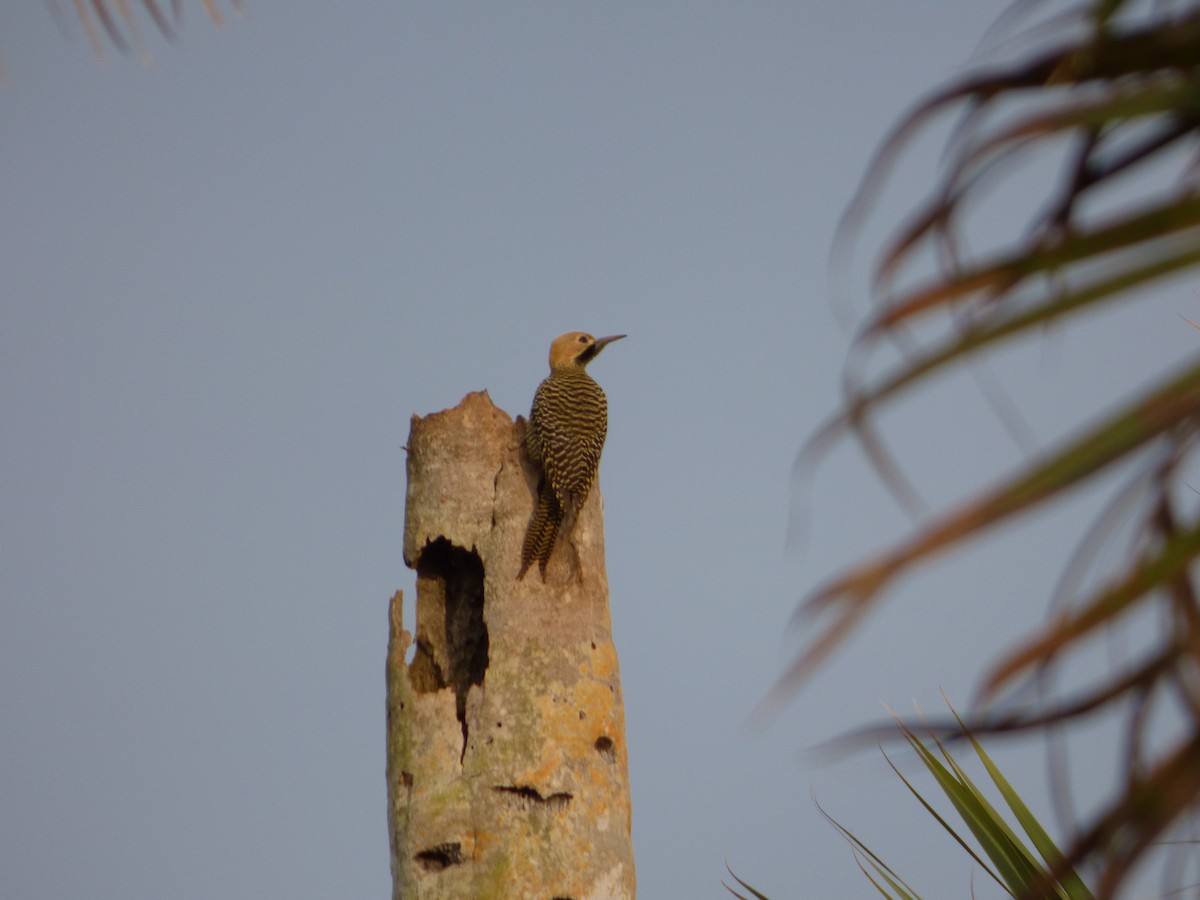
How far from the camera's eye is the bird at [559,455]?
5922 millimetres

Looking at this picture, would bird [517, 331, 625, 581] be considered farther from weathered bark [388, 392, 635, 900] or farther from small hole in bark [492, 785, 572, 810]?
small hole in bark [492, 785, 572, 810]

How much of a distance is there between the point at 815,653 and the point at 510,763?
15.9 ft

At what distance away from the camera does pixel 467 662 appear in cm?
623

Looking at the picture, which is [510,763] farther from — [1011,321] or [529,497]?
[1011,321]

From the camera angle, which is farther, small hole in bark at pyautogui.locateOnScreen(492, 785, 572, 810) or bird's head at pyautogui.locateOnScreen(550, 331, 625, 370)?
bird's head at pyautogui.locateOnScreen(550, 331, 625, 370)

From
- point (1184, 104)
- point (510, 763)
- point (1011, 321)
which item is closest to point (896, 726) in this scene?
point (1011, 321)

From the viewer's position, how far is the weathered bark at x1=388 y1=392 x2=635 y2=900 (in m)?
5.42

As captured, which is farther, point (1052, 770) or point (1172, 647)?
point (1052, 770)

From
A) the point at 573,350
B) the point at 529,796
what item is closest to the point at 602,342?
the point at 573,350

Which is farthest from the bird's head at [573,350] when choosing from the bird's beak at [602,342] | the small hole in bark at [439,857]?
the small hole in bark at [439,857]

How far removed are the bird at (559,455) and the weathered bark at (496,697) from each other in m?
0.06

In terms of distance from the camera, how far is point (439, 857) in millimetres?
5543

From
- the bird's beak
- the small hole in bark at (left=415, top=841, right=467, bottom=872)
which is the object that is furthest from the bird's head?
the small hole in bark at (left=415, top=841, right=467, bottom=872)

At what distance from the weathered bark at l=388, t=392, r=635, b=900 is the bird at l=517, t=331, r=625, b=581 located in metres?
0.06
